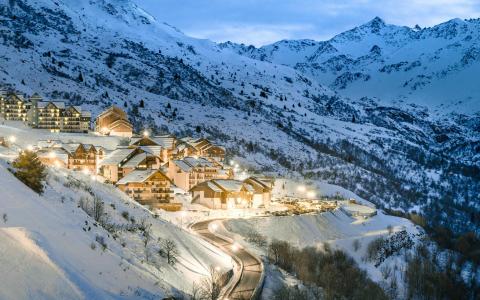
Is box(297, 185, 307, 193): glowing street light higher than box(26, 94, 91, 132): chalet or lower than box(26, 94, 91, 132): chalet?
lower

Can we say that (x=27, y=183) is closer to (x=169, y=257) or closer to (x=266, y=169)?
(x=169, y=257)

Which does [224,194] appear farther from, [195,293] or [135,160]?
[195,293]

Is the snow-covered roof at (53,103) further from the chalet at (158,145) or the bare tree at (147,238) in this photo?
the bare tree at (147,238)

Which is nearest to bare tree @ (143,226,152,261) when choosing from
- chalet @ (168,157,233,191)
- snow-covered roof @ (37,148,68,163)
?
snow-covered roof @ (37,148,68,163)

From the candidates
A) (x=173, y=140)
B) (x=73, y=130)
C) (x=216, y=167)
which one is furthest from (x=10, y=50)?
(x=216, y=167)

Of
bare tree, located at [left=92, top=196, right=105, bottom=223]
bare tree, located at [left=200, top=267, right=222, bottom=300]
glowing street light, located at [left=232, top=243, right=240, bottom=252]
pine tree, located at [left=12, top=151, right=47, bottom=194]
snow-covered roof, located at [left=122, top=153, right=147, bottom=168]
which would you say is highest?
pine tree, located at [left=12, top=151, right=47, bottom=194]

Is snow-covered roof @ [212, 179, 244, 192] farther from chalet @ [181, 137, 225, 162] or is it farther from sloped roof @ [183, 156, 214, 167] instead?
chalet @ [181, 137, 225, 162]

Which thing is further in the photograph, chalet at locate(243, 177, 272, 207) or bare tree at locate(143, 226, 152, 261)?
chalet at locate(243, 177, 272, 207)
